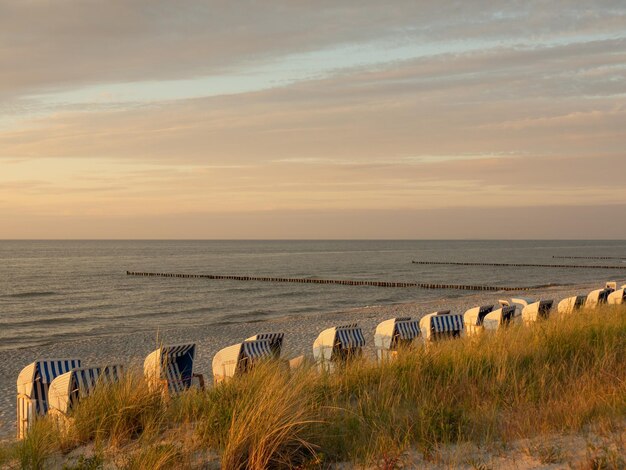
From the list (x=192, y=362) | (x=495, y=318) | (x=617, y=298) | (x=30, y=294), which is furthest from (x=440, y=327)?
(x=30, y=294)

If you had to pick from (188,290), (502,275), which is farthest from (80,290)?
(502,275)

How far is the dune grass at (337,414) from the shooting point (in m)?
4.23

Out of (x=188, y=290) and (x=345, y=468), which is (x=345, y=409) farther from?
(x=188, y=290)

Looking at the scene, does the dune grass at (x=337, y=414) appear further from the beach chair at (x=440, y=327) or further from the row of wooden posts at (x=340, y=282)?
the row of wooden posts at (x=340, y=282)

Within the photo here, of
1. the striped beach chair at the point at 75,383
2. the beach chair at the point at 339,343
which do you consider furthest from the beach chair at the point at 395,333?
the striped beach chair at the point at 75,383

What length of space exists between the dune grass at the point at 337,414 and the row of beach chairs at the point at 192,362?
43cm

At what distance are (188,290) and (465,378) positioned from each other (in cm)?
3534

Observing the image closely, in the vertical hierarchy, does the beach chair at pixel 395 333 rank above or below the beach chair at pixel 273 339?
below

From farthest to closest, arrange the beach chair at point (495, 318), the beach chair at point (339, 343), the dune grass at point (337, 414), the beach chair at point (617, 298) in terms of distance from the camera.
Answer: the beach chair at point (617, 298) < the beach chair at point (495, 318) < the beach chair at point (339, 343) < the dune grass at point (337, 414)

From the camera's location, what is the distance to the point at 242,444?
13.7ft

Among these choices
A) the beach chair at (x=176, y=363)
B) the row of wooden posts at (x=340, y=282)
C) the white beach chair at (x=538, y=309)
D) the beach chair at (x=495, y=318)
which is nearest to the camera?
the beach chair at (x=176, y=363)

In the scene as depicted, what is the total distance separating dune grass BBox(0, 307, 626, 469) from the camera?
4.23 meters

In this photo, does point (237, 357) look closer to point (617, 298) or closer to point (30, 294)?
point (617, 298)

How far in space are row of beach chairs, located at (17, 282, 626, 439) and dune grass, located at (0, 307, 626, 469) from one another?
1.41 feet
